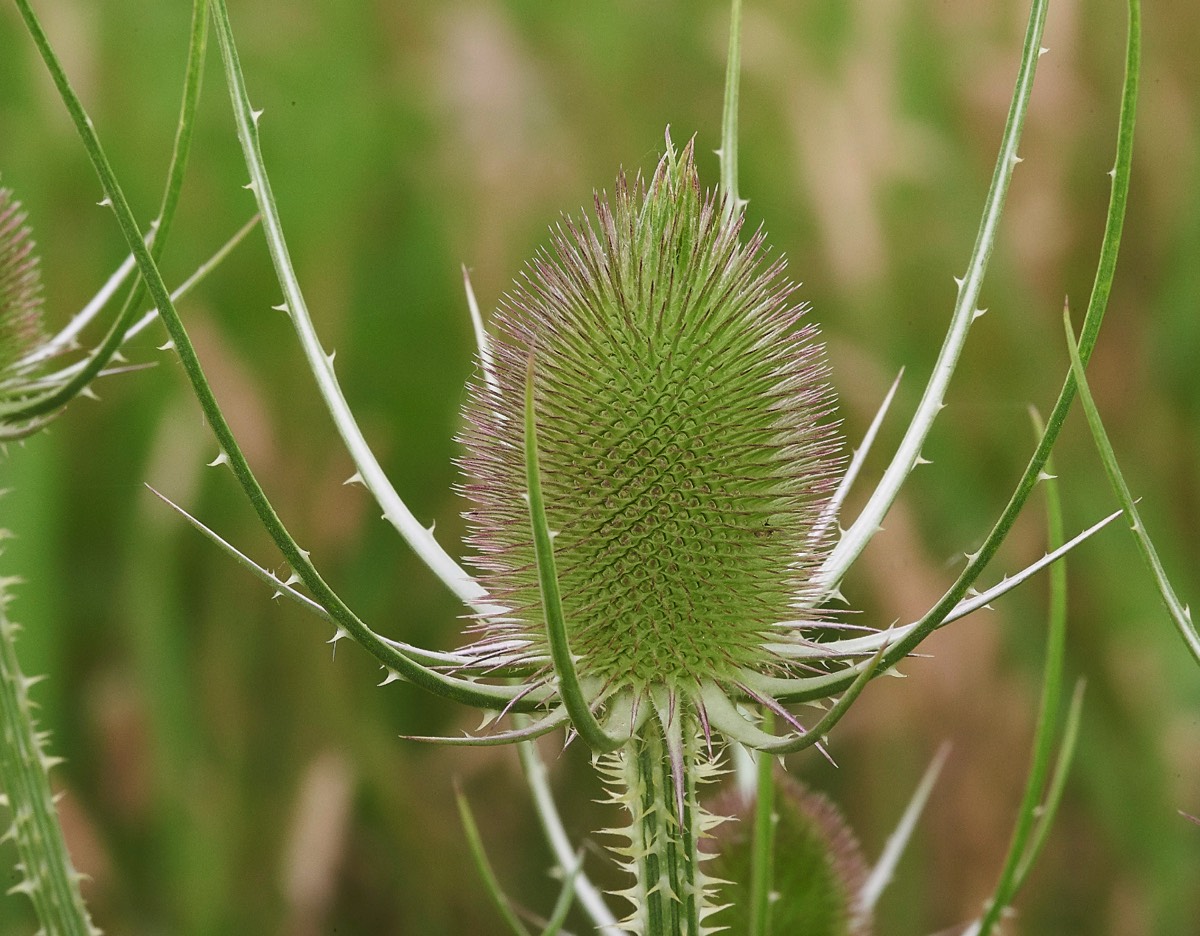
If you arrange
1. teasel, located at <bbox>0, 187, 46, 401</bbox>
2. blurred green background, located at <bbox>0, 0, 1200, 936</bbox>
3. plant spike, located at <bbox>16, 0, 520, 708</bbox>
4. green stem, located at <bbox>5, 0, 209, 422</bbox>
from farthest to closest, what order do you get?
blurred green background, located at <bbox>0, 0, 1200, 936</bbox>
teasel, located at <bbox>0, 187, 46, 401</bbox>
green stem, located at <bbox>5, 0, 209, 422</bbox>
plant spike, located at <bbox>16, 0, 520, 708</bbox>

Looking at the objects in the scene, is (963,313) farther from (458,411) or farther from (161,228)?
(458,411)

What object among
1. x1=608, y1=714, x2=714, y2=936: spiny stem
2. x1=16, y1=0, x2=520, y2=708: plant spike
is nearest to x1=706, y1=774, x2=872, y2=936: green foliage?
x1=608, y1=714, x2=714, y2=936: spiny stem

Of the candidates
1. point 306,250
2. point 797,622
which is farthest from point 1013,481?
point 797,622

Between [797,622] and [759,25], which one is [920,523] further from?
[797,622]

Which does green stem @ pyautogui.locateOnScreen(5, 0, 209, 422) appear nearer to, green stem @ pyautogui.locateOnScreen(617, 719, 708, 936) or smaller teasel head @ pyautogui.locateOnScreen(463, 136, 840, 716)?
smaller teasel head @ pyautogui.locateOnScreen(463, 136, 840, 716)

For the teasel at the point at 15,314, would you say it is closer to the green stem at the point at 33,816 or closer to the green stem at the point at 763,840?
the green stem at the point at 33,816

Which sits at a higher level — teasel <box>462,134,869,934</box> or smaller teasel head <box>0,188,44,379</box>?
smaller teasel head <box>0,188,44,379</box>

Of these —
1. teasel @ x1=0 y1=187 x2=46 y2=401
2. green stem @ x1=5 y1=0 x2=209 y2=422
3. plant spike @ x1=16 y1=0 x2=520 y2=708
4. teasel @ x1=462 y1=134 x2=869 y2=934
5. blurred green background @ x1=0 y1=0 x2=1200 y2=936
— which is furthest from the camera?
blurred green background @ x1=0 y1=0 x2=1200 y2=936
